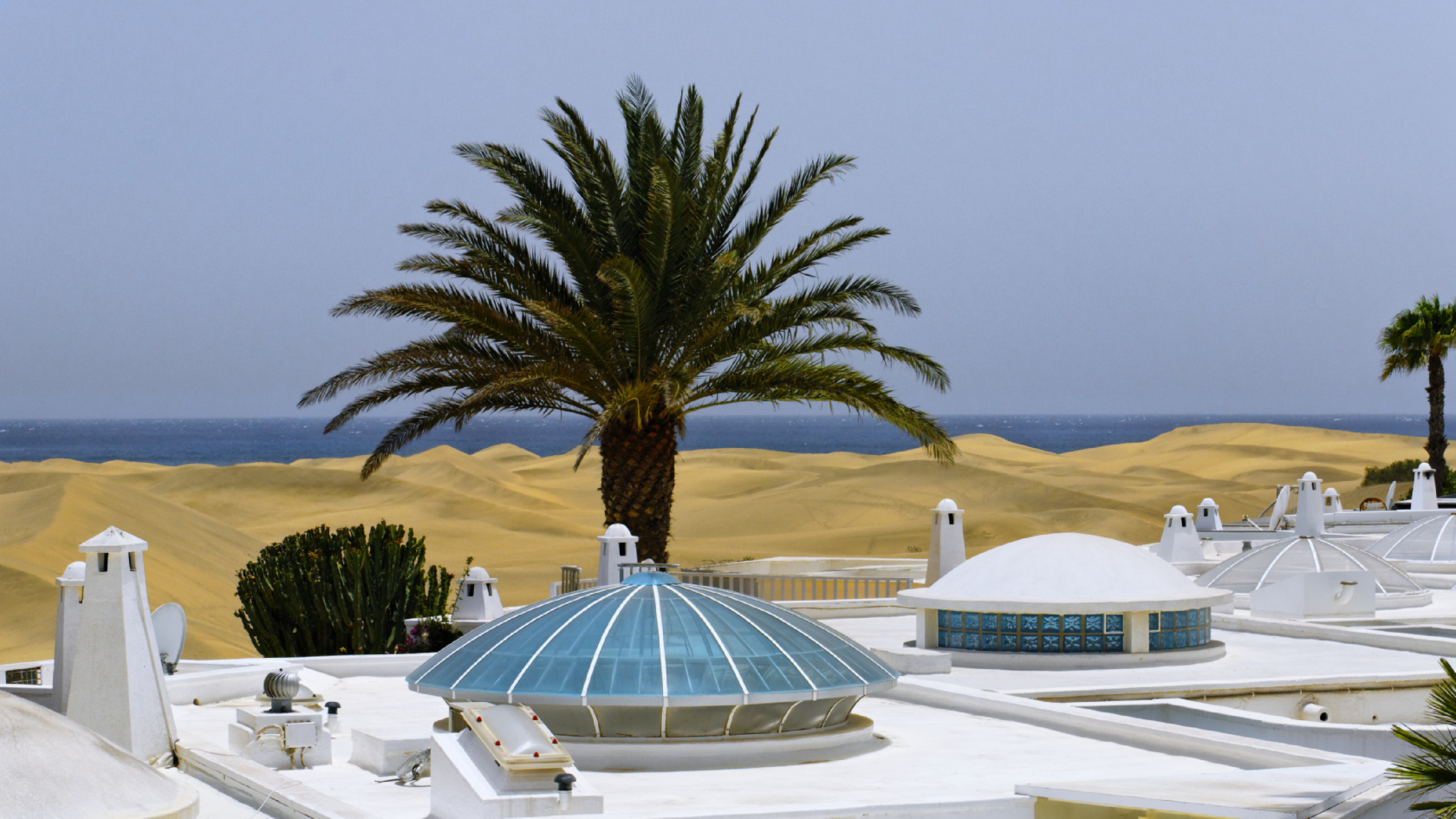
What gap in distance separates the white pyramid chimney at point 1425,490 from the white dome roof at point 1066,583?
79.6 feet

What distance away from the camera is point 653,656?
12.7m

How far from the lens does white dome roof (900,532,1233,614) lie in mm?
19703

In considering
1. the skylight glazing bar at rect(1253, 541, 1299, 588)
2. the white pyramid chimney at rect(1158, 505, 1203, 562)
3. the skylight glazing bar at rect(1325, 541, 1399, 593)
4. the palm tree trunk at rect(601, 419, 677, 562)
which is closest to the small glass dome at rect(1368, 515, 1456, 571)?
the white pyramid chimney at rect(1158, 505, 1203, 562)

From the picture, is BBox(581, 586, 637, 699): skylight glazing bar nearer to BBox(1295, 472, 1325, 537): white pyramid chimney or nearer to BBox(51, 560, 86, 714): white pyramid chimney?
BBox(51, 560, 86, 714): white pyramid chimney

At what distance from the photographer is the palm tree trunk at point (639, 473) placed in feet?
83.5

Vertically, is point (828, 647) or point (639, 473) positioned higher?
point (639, 473)

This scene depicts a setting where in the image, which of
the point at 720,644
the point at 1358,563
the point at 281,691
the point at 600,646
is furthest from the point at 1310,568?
the point at 281,691

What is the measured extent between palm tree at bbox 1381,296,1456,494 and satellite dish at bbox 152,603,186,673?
146 ft

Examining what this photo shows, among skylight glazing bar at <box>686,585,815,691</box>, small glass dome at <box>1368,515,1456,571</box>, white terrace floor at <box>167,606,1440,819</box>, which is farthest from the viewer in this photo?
small glass dome at <box>1368,515,1456,571</box>

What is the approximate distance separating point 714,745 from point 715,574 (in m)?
13.1

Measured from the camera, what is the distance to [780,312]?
25094mm

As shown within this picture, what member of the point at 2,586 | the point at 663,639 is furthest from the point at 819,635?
the point at 2,586

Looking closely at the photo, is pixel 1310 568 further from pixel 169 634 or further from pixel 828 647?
pixel 169 634

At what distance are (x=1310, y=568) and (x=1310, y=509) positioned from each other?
4.34 meters
